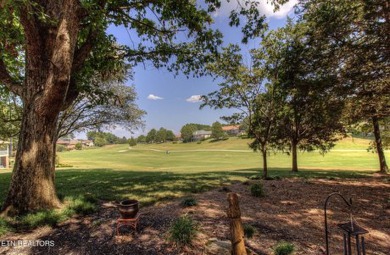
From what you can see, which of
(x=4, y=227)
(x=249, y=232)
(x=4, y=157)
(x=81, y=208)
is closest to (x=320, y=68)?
(x=249, y=232)

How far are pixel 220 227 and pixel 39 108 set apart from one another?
16.4 feet

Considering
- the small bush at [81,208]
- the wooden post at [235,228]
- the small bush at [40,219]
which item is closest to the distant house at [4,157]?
the small bush at [81,208]

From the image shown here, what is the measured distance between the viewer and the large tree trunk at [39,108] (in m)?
5.22

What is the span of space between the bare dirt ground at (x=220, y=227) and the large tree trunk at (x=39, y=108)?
1.22m

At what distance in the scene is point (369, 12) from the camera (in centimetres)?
648

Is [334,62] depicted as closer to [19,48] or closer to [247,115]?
[247,115]

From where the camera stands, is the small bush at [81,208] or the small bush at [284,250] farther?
the small bush at [81,208]

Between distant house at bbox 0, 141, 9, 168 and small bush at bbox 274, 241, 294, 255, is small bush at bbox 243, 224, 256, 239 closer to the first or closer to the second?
small bush at bbox 274, 241, 294, 255

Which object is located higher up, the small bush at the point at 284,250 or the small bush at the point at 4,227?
the small bush at the point at 4,227

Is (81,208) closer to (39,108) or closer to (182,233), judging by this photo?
(39,108)

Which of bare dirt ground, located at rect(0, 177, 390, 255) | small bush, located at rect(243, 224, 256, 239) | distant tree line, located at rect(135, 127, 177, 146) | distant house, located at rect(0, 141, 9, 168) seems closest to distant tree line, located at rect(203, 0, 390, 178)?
bare dirt ground, located at rect(0, 177, 390, 255)

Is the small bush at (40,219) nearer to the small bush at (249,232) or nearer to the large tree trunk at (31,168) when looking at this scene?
the large tree trunk at (31,168)

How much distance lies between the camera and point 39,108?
5383 millimetres

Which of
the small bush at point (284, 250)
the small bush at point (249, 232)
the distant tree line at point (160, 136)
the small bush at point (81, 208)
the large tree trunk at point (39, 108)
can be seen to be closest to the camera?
the small bush at point (284, 250)
